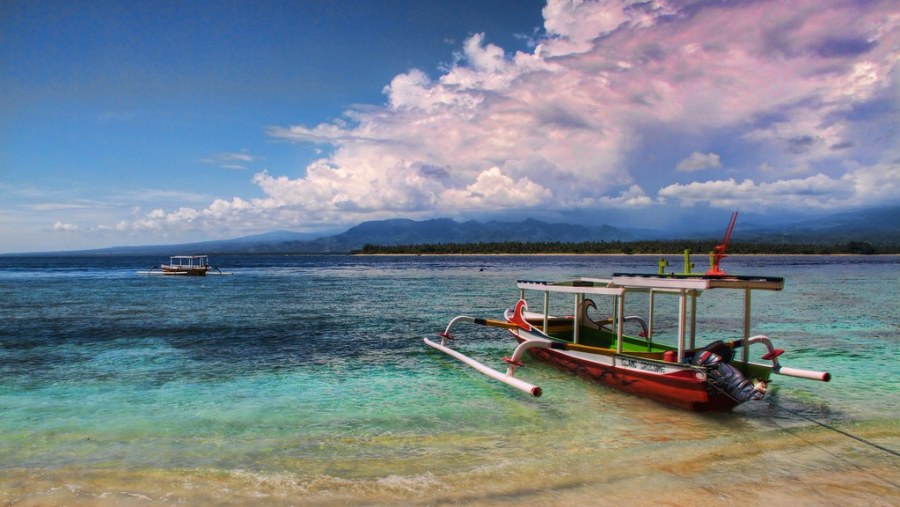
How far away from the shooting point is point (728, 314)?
33.8 metres

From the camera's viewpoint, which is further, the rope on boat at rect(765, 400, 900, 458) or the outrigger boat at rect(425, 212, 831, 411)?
the outrigger boat at rect(425, 212, 831, 411)

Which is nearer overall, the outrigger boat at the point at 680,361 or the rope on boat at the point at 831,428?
the rope on boat at the point at 831,428

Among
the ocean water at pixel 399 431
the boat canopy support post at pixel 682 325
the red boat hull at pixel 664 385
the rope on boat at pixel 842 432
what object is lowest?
the ocean water at pixel 399 431

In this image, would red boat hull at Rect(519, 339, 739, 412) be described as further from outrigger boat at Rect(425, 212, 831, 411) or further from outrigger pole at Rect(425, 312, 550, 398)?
outrigger pole at Rect(425, 312, 550, 398)

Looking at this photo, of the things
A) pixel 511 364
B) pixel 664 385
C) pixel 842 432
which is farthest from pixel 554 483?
pixel 842 432

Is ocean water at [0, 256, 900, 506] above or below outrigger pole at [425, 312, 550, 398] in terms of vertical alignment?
below

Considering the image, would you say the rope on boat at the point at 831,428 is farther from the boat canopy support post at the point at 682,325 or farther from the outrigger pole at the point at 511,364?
the outrigger pole at the point at 511,364

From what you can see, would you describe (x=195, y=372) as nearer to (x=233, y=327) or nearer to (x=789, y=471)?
(x=233, y=327)

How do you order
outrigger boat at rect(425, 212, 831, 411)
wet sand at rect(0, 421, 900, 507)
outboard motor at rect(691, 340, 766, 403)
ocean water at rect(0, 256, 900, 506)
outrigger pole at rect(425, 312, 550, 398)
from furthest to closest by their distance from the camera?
outrigger pole at rect(425, 312, 550, 398) → outrigger boat at rect(425, 212, 831, 411) → outboard motor at rect(691, 340, 766, 403) → ocean water at rect(0, 256, 900, 506) → wet sand at rect(0, 421, 900, 507)

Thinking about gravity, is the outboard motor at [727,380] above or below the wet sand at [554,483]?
above

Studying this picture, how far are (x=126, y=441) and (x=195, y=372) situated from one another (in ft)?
22.8

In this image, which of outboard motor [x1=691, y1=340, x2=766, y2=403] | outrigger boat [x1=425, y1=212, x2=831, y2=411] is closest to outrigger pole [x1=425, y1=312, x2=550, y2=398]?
outrigger boat [x1=425, y1=212, x2=831, y2=411]

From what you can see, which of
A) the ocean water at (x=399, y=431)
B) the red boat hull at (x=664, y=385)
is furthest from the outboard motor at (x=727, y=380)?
the ocean water at (x=399, y=431)

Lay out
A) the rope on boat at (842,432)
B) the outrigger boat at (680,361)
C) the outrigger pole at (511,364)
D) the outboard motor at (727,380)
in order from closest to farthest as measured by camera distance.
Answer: the rope on boat at (842,432)
the outboard motor at (727,380)
the outrigger boat at (680,361)
the outrigger pole at (511,364)
